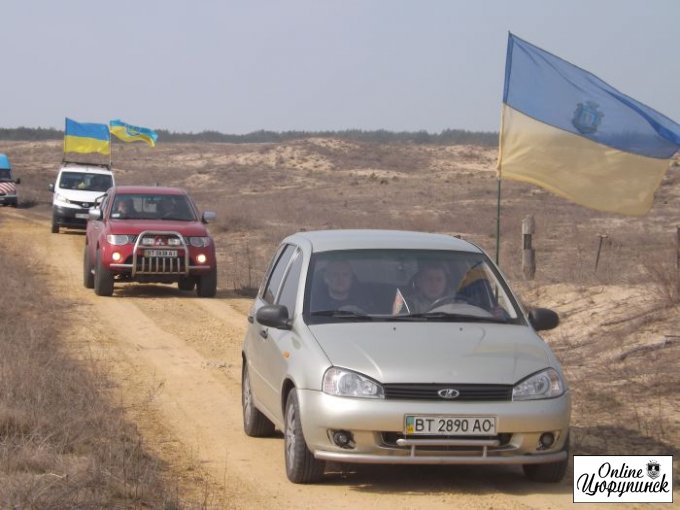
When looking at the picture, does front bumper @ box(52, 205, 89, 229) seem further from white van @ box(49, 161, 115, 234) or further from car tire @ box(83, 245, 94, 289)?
car tire @ box(83, 245, 94, 289)

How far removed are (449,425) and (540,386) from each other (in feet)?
2.09

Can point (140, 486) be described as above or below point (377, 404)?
below

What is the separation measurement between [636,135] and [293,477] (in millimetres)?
7222

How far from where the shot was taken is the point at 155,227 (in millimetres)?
18531

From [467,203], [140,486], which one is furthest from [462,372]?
[467,203]

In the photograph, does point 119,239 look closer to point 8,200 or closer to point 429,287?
point 429,287

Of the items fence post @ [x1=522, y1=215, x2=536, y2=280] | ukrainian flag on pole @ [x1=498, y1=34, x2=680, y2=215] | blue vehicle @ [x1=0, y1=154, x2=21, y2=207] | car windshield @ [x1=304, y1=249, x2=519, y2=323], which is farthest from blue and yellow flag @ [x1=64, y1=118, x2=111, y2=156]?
car windshield @ [x1=304, y1=249, x2=519, y2=323]

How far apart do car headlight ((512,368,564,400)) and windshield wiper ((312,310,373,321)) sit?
3.91 feet

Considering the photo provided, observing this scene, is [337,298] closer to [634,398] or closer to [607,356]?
[634,398]

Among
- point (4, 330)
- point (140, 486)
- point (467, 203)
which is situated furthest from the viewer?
point (467, 203)

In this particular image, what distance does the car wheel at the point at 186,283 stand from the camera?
763 inches

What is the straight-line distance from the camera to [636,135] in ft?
42.6

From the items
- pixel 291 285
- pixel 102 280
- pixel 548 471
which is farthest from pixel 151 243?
pixel 548 471

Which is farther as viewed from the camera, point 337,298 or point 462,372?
point 337,298
